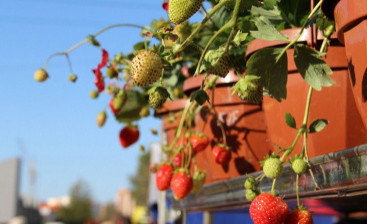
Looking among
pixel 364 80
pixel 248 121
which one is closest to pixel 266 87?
pixel 364 80

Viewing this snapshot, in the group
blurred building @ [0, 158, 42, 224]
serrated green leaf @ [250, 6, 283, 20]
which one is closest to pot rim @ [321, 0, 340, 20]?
serrated green leaf @ [250, 6, 283, 20]

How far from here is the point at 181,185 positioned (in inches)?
51.9

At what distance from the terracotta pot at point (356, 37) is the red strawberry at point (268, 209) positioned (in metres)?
0.17

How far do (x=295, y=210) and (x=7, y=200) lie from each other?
442 inches

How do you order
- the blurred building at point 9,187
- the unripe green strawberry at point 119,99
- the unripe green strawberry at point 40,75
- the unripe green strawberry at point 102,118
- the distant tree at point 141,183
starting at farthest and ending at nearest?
the distant tree at point 141,183 → the blurred building at point 9,187 → the unripe green strawberry at point 102,118 → the unripe green strawberry at point 119,99 → the unripe green strawberry at point 40,75

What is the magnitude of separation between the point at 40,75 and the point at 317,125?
0.75 meters

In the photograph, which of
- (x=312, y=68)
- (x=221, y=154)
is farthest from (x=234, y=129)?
(x=312, y=68)

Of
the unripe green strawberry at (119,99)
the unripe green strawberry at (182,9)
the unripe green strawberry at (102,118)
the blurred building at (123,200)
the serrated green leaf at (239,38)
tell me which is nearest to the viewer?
the unripe green strawberry at (182,9)

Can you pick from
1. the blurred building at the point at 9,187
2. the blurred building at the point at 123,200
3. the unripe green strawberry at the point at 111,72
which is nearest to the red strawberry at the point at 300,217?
the unripe green strawberry at the point at 111,72

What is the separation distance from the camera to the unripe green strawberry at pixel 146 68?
2.46 feet

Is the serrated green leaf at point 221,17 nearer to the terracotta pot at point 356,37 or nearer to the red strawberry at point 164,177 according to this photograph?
the red strawberry at point 164,177

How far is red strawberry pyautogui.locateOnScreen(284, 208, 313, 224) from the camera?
33.9 inches

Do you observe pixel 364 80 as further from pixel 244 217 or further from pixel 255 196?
pixel 244 217

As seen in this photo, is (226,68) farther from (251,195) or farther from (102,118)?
(102,118)
